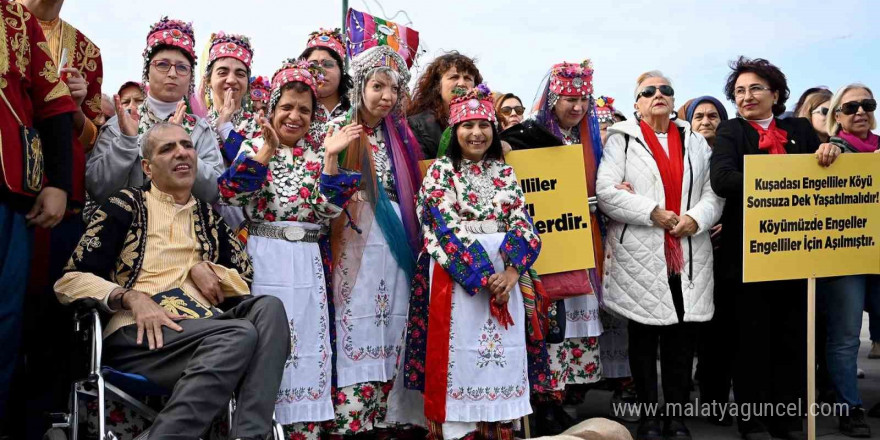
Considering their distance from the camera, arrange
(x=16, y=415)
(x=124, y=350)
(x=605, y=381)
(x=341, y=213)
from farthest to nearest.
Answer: (x=605, y=381) → (x=341, y=213) → (x=16, y=415) → (x=124, y=350)

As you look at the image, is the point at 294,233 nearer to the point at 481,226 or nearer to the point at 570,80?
the point at 481,226

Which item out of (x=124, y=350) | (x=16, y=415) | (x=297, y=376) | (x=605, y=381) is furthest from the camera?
(x=605, y=381)

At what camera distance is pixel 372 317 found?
4617mm

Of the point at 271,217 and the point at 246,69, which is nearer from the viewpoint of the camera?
the point at 271,217

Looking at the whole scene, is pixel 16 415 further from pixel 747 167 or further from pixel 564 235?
pixel 747 167

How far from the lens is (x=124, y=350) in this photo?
3.42 meters

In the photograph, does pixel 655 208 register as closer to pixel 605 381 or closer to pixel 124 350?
pixel 605 381

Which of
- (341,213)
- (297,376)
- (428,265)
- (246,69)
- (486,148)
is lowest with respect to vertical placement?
(297,376)

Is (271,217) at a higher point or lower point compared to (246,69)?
lower

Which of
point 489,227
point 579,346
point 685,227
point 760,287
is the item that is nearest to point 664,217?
point 685,227

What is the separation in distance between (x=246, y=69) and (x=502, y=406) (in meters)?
2.48

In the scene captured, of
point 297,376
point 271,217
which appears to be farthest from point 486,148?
point 297,376

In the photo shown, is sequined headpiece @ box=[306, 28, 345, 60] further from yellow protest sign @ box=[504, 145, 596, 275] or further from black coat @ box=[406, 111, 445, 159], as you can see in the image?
yellow protest sign @ box=[504, 145, 596, 275]

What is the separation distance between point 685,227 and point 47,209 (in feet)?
11.8
